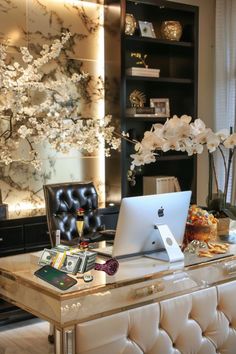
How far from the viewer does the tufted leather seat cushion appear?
2.04m

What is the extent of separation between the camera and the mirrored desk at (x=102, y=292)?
6.39 feet

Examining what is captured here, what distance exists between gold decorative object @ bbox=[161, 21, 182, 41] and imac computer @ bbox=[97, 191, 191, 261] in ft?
9.61

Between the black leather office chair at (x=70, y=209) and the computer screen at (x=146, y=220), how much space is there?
0.97 m

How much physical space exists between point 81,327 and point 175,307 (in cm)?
55

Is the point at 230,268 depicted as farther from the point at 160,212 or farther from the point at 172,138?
the point at 172,138

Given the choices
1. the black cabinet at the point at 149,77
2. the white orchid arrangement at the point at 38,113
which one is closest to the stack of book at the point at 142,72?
the black cabinet at the point at 149,77

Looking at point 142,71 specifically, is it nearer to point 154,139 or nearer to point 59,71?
point 59,71

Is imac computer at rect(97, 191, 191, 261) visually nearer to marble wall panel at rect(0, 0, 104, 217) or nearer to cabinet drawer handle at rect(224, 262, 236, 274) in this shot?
cabinet drawer handle at rect(224, 262, 236, 274)

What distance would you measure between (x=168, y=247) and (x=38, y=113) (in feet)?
8.04

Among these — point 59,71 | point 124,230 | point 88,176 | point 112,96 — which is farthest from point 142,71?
point 124,230

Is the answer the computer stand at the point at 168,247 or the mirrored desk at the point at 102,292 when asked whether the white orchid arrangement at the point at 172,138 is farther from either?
the mirrored desk at the point at 102,292

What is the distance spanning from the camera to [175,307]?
7.66 feet

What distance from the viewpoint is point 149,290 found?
7.24 ft

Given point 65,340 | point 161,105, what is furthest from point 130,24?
point 65,340
